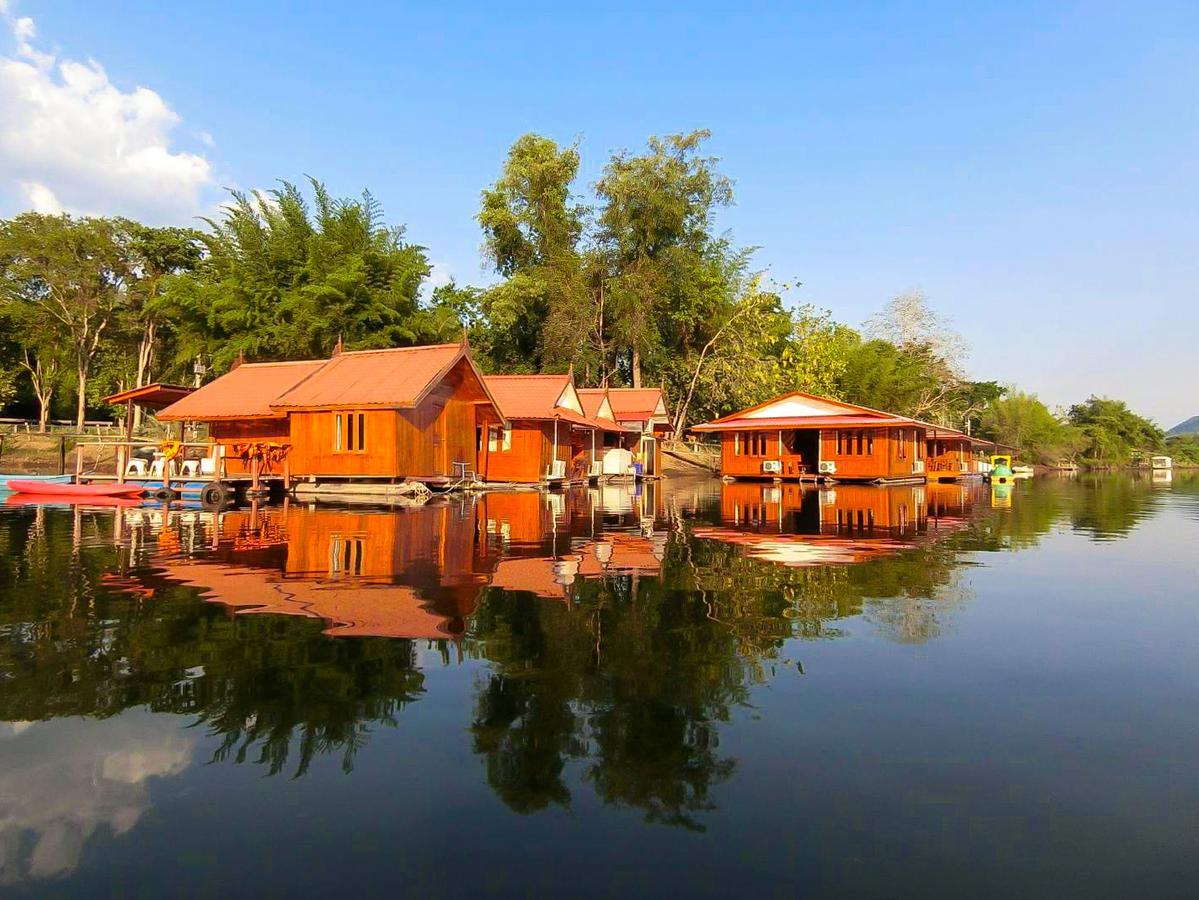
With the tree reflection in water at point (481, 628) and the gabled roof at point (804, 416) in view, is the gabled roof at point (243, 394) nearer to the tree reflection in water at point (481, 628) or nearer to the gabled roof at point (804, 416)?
the tree reflection in water at point (481, 628)

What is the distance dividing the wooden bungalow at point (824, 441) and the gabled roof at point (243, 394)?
19.5 meters

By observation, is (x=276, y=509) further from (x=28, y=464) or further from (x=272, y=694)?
(x=28, y=464)

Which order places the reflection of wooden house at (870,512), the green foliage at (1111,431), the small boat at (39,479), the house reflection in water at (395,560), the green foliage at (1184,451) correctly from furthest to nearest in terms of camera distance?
the green foliage at (1184,451), the green foliage at (1111,431), the small boat at (39,479), the reflection of wooden house at (870,512), the house reflection in water at (395,560)

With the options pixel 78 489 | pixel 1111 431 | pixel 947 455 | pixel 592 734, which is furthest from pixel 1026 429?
pixel 592 734

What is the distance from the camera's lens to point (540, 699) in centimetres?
480

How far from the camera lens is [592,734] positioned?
4227 millimetres

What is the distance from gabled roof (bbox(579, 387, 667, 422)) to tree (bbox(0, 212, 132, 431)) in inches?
1223

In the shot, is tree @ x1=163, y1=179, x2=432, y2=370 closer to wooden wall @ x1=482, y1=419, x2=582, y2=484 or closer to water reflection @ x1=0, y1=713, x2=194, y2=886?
wooden wall @ x1=482, y1=419, x2=582, y2=484

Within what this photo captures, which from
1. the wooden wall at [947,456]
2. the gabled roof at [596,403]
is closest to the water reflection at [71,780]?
the gabled roof at [596,403]

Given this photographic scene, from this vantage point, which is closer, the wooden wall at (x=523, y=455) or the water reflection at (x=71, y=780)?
the water reflection at (x=71, y=780)

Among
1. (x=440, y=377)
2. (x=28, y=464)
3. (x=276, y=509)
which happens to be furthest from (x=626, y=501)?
(x=28, y=464)

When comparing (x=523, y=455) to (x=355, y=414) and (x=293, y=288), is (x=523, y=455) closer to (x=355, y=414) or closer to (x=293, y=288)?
(x=355, y=414)

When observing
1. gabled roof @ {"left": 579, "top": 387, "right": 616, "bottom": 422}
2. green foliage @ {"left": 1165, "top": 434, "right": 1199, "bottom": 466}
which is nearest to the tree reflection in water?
gabled roof @ {"left": 579, "top": 387, "right": 616, "bottom": 422}

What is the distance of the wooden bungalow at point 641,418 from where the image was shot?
41125 mm
